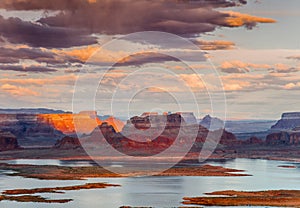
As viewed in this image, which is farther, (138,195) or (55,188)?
(55,188)

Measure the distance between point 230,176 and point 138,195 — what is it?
43.7 meters

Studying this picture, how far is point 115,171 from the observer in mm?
144125

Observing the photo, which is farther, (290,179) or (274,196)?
(290,179)

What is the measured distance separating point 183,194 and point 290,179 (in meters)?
37.6

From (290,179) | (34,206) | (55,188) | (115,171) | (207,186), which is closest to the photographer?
(34,206)

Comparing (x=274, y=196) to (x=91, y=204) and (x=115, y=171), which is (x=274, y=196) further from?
(x=115, y=171)

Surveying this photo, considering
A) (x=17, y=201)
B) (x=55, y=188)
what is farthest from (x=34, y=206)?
(x=55, y=188)

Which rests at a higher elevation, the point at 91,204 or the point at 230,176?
the point at 230,176

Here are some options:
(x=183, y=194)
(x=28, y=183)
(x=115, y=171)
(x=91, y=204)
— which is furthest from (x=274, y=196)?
(x=115, y=171)

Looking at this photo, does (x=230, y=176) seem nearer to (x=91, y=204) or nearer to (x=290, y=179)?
(x=290, y=179)

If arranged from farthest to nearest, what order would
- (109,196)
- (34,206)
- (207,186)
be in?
(207,186), (109,196), (34,206)

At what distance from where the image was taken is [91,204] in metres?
82.0

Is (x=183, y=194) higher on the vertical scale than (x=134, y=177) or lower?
lower

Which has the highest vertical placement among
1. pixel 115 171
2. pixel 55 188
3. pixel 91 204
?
pixel 115 171
